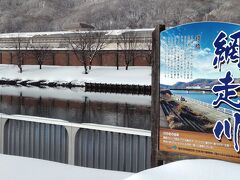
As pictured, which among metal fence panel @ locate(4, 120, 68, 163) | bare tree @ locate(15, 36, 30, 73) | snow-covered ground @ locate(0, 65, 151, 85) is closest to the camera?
metal fence panel @ locate(4, 120, 68, 163)

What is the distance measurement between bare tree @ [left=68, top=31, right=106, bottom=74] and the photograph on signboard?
146 ft

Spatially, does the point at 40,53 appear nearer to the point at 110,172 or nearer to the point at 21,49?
the point at 21,49

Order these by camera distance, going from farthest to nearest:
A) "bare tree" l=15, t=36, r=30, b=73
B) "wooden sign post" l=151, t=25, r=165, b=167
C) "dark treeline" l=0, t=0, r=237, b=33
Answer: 1. "dark treeline" l=0, t=0, r=237, b=33
2. "bare tree" l=15, t=36, r=30, b=73
3. "wooden sign post" l=151, t=25, r=165, b=167

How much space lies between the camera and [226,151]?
5070mm

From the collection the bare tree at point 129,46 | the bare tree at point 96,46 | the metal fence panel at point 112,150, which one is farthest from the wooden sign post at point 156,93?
the bare tree at point 96,46

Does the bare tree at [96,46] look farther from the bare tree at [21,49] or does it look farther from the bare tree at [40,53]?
the bare tree at [21,49]

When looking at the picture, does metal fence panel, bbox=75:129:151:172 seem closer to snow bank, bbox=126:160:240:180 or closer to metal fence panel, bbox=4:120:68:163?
metal fence panel, bbox=4:120:68:163

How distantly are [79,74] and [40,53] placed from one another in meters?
8.12

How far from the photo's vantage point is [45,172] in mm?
5969

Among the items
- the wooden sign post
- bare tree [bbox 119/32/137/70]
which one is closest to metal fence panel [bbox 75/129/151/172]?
the wooden sign post

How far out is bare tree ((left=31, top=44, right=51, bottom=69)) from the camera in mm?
53281

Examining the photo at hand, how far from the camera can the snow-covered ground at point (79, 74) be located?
4403 cm

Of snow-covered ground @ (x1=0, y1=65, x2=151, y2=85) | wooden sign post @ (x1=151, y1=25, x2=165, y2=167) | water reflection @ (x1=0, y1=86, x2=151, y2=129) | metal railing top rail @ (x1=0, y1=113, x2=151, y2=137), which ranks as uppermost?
wooden sign post @ (x1=151, y1=25, x2=165, y2=167)

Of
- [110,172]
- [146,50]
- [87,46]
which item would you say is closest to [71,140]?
[110,172]
